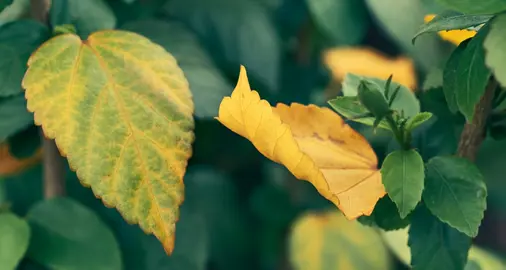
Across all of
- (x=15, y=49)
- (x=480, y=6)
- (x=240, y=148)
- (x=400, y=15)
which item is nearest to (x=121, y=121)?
(x=15, y=49)

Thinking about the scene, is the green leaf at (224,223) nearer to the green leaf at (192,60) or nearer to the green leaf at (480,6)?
Answer: the green leaf at (192,60)

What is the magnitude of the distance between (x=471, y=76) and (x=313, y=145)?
10 centimetres

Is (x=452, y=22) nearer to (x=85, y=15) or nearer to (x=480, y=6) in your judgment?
(x=480, y=6)

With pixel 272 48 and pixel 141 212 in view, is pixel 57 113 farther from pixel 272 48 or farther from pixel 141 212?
pixel 272 48

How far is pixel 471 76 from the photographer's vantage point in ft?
1.15

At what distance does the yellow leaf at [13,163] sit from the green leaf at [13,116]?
13 centimetres

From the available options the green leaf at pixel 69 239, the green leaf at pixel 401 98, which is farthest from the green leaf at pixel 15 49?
the green leaf at pixel 401 98

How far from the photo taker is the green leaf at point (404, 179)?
363 mm

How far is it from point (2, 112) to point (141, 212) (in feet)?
0.58

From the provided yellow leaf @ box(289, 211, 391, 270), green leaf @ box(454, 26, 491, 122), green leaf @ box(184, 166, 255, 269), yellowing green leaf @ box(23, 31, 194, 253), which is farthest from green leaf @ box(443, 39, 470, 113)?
green leaf @ box(184, 166, 255, 269)

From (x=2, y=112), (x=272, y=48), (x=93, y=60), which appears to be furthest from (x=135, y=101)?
(x=272, y=48)

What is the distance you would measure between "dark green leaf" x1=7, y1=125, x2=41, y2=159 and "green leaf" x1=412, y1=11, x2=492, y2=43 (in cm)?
33

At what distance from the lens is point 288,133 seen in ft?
1.15

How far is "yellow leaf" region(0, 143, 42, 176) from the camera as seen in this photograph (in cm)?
64
